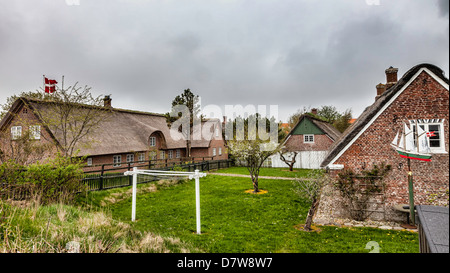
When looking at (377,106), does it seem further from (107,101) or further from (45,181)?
(107,101)

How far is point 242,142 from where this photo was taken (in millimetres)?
16750

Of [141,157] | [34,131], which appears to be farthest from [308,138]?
[34,131]

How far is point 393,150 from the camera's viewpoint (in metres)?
7.66

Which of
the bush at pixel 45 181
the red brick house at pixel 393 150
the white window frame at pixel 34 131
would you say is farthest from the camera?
the white window frame at pixel 34 131

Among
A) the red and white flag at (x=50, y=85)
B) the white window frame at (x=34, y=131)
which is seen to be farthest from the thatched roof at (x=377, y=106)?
the white window frame at (x=34, y=131)

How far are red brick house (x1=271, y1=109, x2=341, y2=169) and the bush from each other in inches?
797

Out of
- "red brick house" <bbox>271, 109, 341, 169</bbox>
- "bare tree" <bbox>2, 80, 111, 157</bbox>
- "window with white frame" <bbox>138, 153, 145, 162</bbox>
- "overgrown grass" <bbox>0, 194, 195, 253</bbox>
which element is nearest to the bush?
"overgrown grass" <bbox>0, 194, 195, 253</bbox>

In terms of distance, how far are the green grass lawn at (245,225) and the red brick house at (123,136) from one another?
17.5 ft

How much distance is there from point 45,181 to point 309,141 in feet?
76.1

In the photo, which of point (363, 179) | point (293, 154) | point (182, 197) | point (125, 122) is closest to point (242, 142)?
point (182, 197)

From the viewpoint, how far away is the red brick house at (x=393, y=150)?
6457mm

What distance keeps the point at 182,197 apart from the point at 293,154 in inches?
672

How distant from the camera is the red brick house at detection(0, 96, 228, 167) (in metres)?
16.1

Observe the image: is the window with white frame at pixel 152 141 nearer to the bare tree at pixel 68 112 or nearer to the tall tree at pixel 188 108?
the tall tree at pixel 188 108
